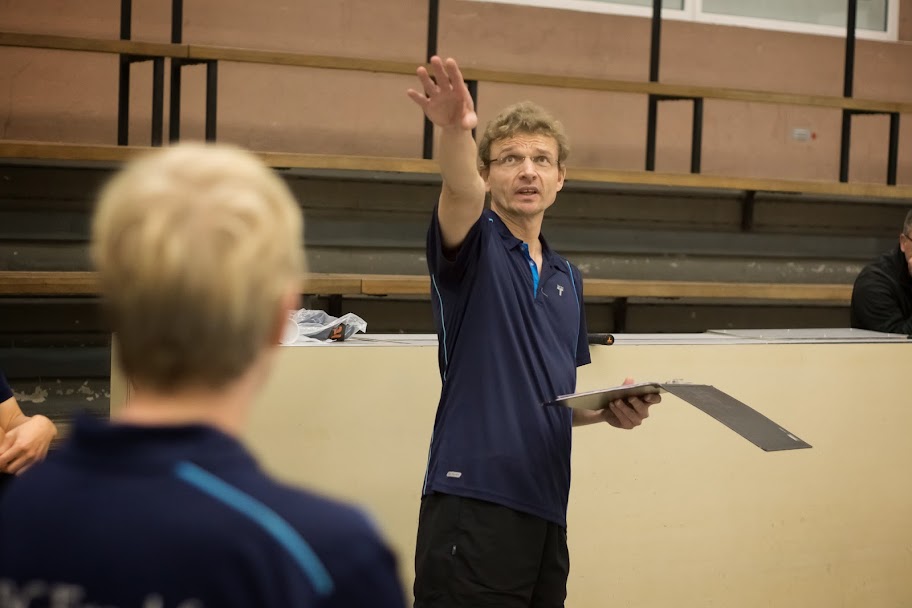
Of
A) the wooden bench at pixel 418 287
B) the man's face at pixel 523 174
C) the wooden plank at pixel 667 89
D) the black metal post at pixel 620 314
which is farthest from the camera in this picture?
the black metal post at pixel 620 314

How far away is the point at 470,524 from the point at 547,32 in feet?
12.4

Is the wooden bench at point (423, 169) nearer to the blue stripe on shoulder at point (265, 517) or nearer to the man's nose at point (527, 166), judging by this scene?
the man's nose at point (527, 166)

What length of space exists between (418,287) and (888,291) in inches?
65.7

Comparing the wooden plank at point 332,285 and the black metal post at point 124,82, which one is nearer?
the wooden plank at point 332,285

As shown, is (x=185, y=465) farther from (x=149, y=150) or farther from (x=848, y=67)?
(x=848, y=67)

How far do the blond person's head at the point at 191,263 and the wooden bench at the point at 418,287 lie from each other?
291 centimetres

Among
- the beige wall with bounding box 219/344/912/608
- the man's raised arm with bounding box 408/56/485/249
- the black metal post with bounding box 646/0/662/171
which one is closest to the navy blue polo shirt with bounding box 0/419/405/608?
the man's raised arm with bounding box 408/56/485/249

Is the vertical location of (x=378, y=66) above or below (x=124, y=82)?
above

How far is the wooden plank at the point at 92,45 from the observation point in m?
3.73

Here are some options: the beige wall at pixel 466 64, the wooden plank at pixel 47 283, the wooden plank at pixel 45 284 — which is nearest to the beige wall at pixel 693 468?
the wooden plank at pixel 47 283

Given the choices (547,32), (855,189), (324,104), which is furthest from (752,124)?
(324,104)

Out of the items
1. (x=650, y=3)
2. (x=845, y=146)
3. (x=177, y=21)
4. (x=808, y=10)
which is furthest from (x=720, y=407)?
(x=808, y=10)

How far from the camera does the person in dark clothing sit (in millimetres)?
3449

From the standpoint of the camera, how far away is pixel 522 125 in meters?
1.97
